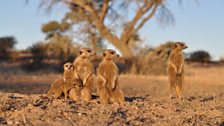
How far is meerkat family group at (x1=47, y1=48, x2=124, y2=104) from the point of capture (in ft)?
30.9

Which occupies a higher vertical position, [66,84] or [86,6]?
[86,6]

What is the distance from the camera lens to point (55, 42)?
34031mm

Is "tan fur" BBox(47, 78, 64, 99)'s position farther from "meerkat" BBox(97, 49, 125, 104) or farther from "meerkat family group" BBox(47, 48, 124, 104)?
"meerkat" BBox(97, 49, 125, 104)

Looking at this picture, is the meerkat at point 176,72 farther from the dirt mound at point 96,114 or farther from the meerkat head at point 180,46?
the dirt mound at point 96,114

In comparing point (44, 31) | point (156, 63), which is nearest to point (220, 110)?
point (156, 63)

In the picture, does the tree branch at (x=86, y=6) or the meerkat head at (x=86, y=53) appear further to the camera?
the tree branch at (x=86, y=6)

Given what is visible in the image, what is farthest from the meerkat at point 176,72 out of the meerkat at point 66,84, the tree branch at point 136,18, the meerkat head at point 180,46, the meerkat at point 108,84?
the tree branch at point 136,18

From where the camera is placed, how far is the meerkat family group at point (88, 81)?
30.9ft

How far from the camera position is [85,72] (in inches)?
401

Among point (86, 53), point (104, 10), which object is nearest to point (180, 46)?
point (86, 53)

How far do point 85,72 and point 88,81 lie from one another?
0.70 feet

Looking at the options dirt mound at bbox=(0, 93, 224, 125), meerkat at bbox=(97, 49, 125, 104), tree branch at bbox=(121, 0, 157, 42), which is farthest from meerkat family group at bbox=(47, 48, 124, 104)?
tree branch at bbox=(121, 0, 157, 42)

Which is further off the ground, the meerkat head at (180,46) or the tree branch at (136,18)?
the tree branch at (136,18)

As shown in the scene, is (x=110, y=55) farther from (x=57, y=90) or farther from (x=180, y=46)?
(x=180, y=46)
